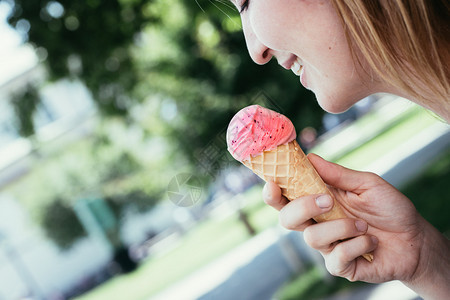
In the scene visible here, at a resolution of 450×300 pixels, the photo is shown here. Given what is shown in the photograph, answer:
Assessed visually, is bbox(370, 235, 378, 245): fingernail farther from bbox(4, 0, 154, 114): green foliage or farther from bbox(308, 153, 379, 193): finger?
bbox(4, 0, 154, 114): green foliage

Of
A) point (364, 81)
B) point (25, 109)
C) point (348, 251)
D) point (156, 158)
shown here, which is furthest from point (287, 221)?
point (156, 158)

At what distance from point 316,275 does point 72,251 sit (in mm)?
16310

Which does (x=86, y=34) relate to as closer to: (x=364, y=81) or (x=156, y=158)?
(x=364, y=81)

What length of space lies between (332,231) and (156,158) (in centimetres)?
1143

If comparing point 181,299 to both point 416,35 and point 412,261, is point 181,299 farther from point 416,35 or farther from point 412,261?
point 416,35

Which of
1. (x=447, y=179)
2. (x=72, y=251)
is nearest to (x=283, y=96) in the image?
(x=447, y=179)

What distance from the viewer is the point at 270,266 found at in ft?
26.2

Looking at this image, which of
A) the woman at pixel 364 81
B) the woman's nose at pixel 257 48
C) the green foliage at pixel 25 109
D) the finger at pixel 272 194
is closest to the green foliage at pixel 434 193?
the woman at pixel 364 81

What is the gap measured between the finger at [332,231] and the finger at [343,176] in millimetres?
227

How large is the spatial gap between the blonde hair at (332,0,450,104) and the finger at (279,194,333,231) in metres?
0.44

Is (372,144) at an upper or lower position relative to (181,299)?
lower

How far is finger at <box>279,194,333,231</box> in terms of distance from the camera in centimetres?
152

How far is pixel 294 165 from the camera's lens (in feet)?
5.40

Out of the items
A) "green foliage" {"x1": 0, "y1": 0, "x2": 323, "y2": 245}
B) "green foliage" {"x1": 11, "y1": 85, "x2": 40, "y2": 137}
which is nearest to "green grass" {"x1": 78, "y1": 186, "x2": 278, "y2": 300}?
"green foliage" {"x1": 0, "y1": 0, "x2": 323, "y2": 245}
